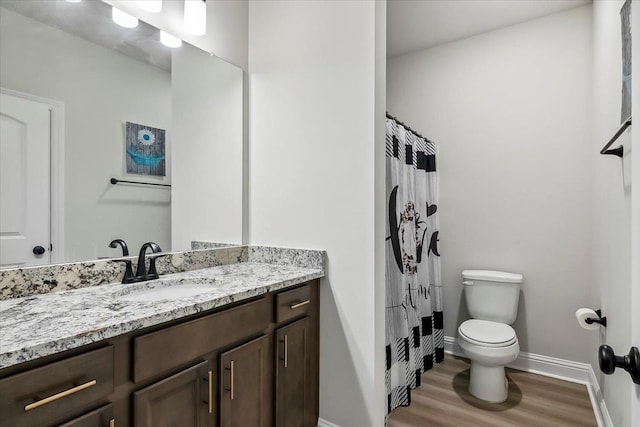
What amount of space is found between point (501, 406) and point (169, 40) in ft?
9.63

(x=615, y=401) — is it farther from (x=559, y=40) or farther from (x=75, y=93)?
(x=75, y=93)

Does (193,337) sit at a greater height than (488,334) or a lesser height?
greater

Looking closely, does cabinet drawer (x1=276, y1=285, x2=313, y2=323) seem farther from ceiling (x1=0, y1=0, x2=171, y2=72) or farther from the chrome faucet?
ceiling (x1=0, y1=0, x2=171, y2=72)

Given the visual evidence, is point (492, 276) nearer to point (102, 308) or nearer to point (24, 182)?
point (102, 308)

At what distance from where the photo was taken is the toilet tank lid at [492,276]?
2539 mm

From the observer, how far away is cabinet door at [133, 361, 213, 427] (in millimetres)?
1019

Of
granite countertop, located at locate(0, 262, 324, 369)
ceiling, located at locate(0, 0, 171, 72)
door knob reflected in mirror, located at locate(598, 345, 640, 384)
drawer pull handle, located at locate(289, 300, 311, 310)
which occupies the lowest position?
drawer pull handle, located at locate(289, 300, 311, 310)

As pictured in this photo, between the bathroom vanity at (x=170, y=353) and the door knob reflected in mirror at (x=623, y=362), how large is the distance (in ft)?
3.61

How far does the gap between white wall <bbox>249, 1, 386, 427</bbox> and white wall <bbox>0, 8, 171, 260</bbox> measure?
671 mm

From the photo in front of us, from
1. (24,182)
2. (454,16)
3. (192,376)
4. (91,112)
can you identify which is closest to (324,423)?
(192,376)

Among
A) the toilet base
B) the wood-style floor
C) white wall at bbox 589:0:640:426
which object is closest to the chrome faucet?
the wood-style floor

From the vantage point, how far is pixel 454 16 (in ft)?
8.61

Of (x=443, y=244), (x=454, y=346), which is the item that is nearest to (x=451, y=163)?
(x=443, y=244)

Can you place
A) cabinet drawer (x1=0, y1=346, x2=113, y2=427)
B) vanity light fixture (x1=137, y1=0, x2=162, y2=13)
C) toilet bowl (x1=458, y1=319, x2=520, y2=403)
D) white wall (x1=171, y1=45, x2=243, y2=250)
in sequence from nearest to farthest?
1. cabinet drawer (x1=0, y1=346, x2=113, y2=427)
2. vanity light fixture (x1=137, y1=0, x2=162, y2=13)
3. white wall (x1=171, y1=45, x2=243, y2=250)
4. toilet bowl (x1=458, y1=319, x2=520, y2=403)
